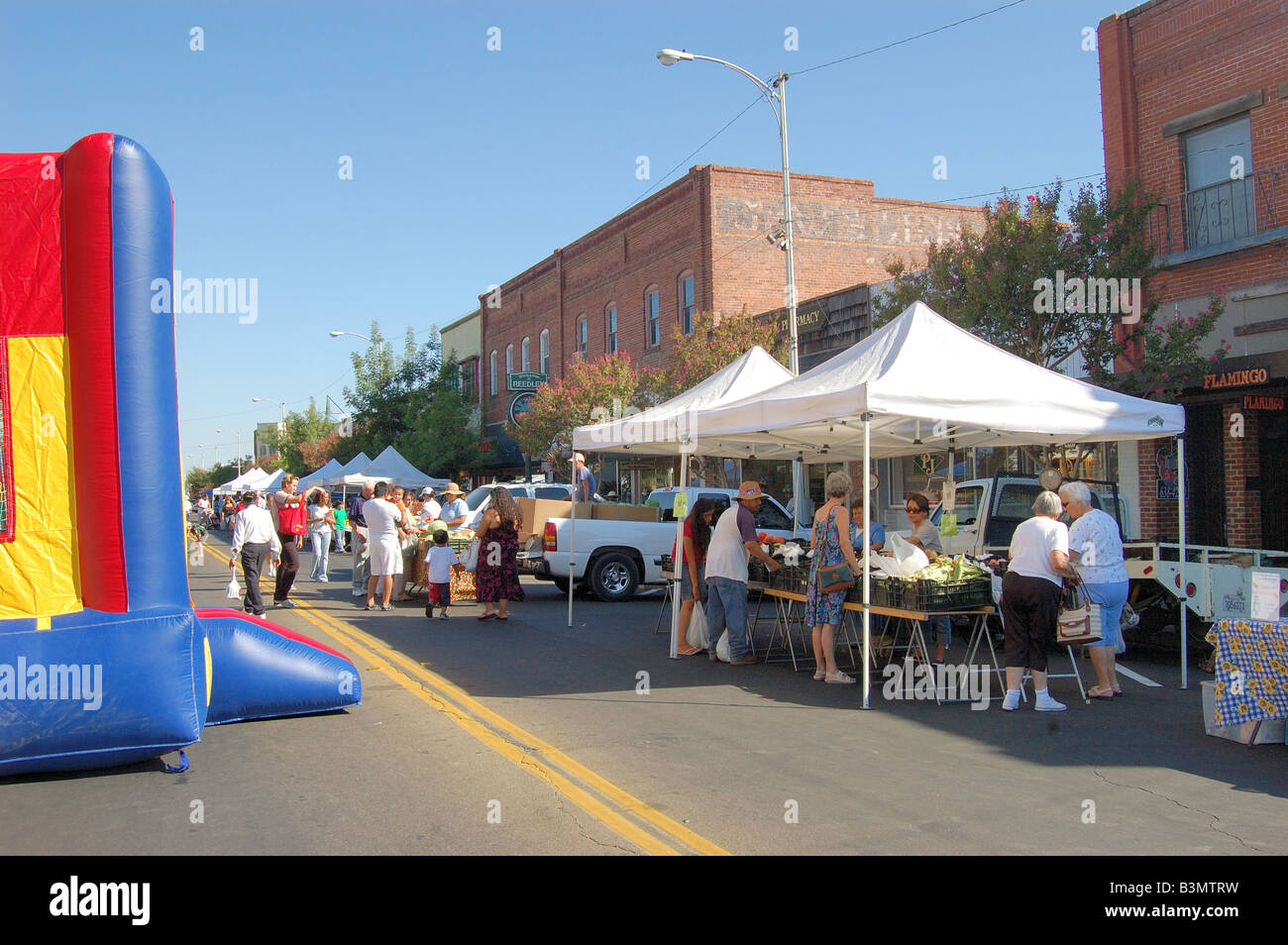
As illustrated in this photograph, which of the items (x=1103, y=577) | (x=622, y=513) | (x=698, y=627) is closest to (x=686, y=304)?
(x=622, y=513)

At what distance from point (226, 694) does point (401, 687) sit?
185 cm

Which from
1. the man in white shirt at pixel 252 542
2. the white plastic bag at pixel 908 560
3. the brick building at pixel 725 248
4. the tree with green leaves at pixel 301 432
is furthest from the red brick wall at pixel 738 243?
the tree with green leaves at pixel 301 432

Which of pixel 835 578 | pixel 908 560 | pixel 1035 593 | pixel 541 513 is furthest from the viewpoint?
pixel 541 513

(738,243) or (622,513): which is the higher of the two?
(738,243)

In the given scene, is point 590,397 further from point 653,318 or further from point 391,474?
point 391,474

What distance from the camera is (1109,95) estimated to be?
18344mm

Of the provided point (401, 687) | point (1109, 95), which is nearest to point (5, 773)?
point (401, 687)

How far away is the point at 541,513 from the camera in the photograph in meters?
16.6

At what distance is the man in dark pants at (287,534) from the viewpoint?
15.2 meters

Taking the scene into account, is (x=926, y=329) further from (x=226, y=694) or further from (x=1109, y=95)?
(x=1109, y=95)

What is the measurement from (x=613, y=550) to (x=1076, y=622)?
367 inches

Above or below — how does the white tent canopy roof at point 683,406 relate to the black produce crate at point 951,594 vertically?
above

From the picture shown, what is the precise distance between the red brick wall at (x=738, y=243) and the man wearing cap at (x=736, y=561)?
1857 centimetres

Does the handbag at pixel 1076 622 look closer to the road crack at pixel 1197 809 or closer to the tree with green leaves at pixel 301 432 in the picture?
the road crack at pixel 1197 809
